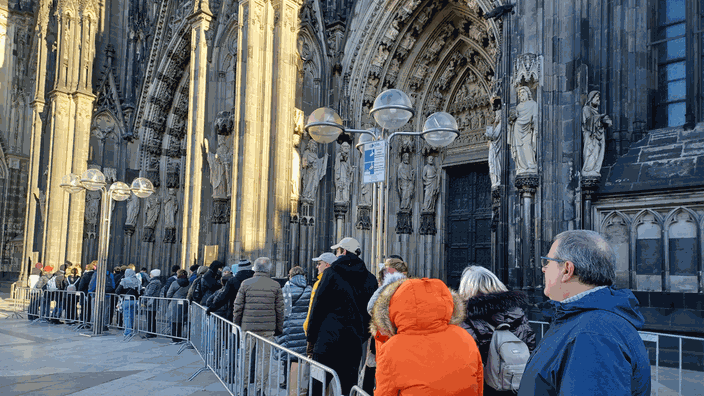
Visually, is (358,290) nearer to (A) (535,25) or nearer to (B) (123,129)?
(A) (535,25)

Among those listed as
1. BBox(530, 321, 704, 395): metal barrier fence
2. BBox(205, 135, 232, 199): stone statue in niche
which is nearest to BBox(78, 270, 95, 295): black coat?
BBox(205, 135, 232, 199): stone statue in niche

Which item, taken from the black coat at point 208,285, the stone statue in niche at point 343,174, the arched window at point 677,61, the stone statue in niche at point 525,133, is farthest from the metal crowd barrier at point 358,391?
the stone statue in niche at point 343,174

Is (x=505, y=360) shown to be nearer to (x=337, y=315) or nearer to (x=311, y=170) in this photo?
(x=337, y=315)

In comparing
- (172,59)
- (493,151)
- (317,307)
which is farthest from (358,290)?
(172,59)

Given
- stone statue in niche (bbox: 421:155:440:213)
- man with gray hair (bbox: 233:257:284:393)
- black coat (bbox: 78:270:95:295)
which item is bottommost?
black coat (bbox: 78:270:95:295)

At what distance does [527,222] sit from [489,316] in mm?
7793

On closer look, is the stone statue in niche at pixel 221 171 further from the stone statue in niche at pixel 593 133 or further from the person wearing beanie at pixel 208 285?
the stone statue in niche at pixel 593 133

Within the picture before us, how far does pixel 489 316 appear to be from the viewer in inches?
111

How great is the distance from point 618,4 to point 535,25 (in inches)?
67.5

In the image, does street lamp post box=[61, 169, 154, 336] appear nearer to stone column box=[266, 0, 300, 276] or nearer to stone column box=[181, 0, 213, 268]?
stone column box=[181, 0, 213, 268]

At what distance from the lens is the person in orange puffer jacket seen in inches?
93.3

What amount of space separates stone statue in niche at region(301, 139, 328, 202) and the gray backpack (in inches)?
485

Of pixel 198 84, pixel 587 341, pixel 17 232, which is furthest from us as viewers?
pixel 17 232

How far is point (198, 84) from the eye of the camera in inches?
644
